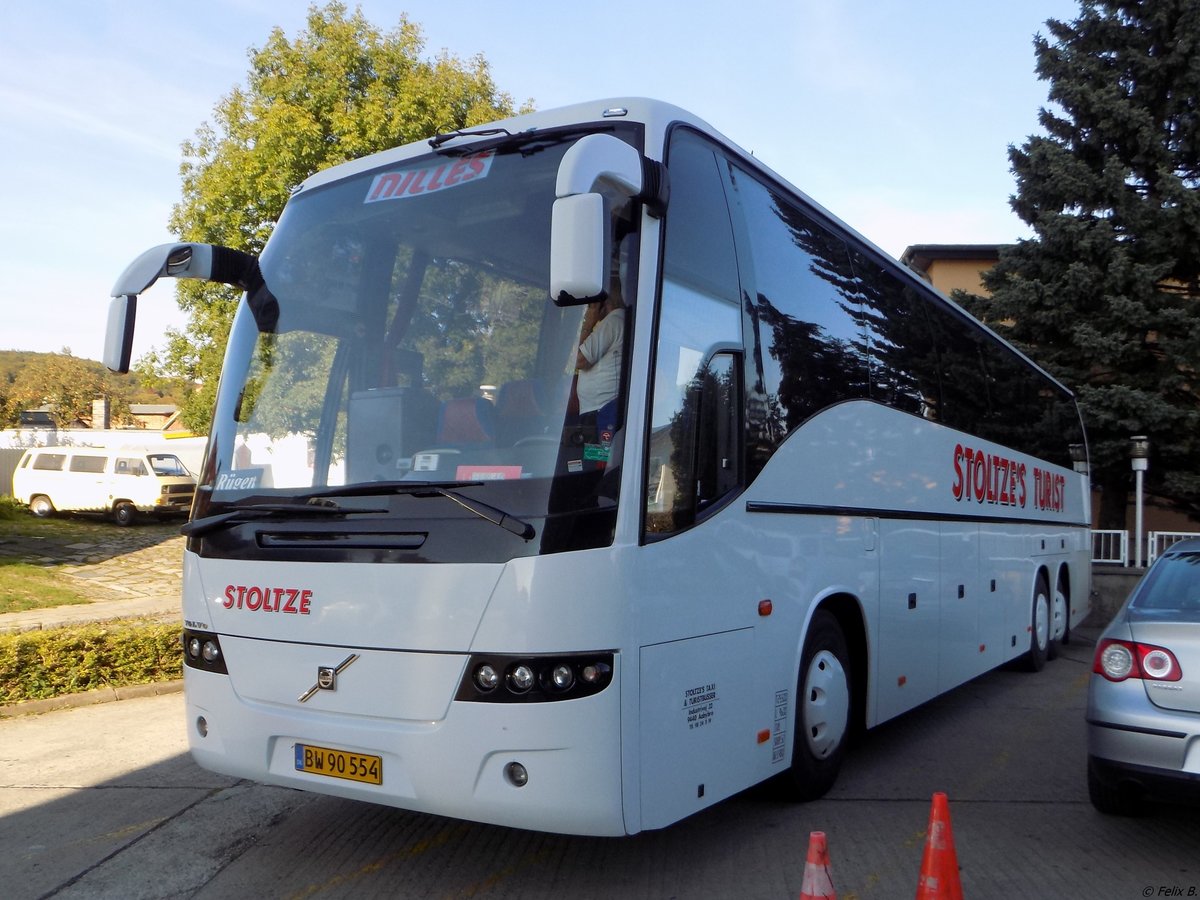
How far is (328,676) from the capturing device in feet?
14.4

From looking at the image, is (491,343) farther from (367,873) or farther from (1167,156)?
(1167,156)

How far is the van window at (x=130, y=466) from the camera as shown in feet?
94.0

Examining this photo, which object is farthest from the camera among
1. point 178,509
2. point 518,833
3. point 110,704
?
point 178,509

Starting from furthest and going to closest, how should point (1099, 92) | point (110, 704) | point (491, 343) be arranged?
point (1099, 92) < point (110, 704) < point (491, 343)

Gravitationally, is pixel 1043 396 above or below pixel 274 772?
above

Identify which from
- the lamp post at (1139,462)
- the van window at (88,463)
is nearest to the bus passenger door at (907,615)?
the lamp post at (1139,462)

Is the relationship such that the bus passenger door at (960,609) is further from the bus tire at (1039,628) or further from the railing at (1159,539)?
the railing at (1159,539)

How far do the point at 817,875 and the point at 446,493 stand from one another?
1984 millimetres

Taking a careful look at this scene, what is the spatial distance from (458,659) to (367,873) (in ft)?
4.64

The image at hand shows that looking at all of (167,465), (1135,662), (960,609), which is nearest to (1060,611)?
(960,609)

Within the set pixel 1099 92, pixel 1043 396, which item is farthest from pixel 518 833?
pixel 1099 92

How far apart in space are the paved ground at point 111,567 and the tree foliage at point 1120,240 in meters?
16.8

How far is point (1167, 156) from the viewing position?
20375 mm

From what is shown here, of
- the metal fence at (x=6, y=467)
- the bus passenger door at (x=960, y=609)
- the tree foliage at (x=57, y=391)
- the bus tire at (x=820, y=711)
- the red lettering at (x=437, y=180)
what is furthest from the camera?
the tree foliage at (x=57, y=391)
